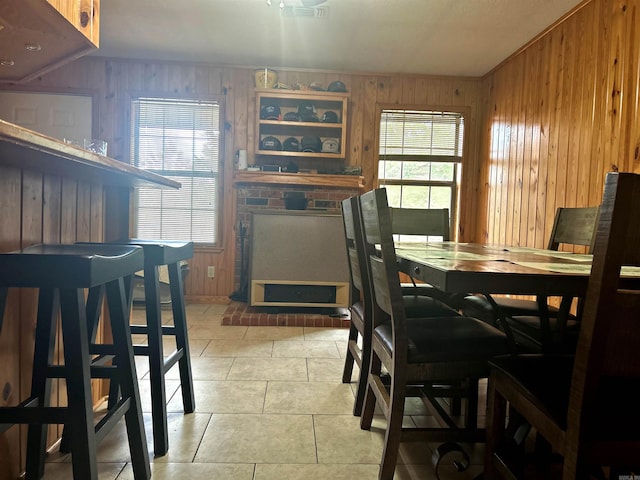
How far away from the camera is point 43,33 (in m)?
1.57

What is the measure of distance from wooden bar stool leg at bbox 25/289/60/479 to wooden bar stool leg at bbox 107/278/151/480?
227mm

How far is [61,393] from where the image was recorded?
1661mm

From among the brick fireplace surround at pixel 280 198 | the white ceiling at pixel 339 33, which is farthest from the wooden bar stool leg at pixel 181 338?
the white ceiling at pixel 339 33

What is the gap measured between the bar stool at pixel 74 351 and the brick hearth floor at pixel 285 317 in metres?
2.12

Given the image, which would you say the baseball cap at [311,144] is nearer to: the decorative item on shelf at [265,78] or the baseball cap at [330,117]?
the baseball cap at [330,117]

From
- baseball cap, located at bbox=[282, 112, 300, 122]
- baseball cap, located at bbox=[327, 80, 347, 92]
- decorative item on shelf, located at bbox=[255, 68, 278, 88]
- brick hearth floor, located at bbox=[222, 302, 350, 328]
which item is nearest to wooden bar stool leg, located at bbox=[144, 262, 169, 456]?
brick hearth floor, located at bbox=[222, 302, 350, 328]

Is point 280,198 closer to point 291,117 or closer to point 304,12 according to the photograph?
point 291,117

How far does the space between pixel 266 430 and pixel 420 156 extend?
3525 mm

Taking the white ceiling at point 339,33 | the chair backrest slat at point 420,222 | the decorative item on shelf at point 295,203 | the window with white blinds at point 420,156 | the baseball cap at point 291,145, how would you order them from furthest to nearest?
the window with white blinds at point 420,156 < the baseball cap at point 291,145 < the decorative item on shelf at point 295,203 < the white ceiling at point 339,33 < the chair backrest slat at point 420,222

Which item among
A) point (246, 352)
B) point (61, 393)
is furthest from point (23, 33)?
point (246, 352)

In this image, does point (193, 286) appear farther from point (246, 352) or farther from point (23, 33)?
point (23, 33)

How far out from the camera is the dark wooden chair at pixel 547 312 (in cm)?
166

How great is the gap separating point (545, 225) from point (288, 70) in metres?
2.91

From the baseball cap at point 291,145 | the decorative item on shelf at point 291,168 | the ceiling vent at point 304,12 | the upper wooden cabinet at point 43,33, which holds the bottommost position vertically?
the decorative item on shelf at point 291,168
